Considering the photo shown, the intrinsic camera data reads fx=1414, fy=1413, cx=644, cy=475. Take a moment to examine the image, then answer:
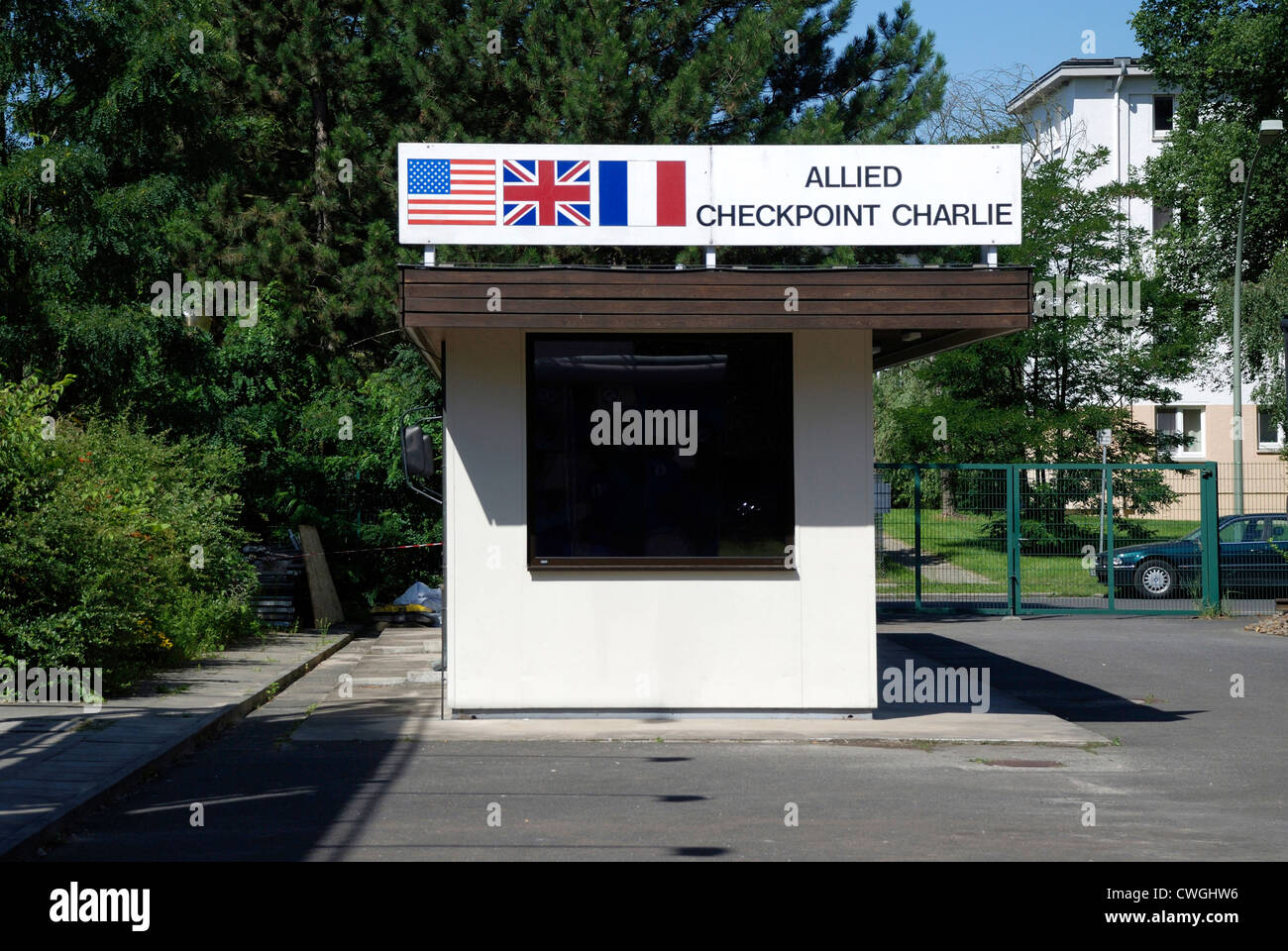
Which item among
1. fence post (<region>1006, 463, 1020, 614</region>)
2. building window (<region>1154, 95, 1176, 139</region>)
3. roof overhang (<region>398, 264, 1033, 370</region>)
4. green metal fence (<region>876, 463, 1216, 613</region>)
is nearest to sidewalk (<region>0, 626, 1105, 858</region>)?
roof overhang (<region>398, 264, 1033, 370</region>)

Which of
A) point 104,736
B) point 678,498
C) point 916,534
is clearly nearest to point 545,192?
point 678,498

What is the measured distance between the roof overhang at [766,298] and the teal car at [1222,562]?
45.2ft

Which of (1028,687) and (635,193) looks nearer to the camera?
(635,193)

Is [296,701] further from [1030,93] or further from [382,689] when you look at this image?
[1030,93]

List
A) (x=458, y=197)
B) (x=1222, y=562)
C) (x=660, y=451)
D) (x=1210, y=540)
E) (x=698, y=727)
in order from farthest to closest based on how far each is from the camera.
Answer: (x=1222, y=562) < (x=1210, y=540) < (x=660, y=451) < (x=698, y=727) < (x=458, y=197)

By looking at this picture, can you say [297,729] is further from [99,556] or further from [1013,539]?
[1013,539]

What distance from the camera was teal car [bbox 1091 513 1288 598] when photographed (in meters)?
22.8

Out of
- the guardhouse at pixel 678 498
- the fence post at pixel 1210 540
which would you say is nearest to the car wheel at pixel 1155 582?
the fence post at pixel 1210 540

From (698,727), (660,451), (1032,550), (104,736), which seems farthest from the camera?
(1032,550)

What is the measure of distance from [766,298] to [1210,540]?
15306 mm

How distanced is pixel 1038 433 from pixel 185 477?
1832 centimetres

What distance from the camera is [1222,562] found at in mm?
23188

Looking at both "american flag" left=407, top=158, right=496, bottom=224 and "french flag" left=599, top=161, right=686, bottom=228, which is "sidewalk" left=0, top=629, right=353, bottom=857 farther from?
"french flag" left=599, top=161, right=686, bottom=228

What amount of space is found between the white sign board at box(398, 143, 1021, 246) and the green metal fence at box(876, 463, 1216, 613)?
38.5 feet
